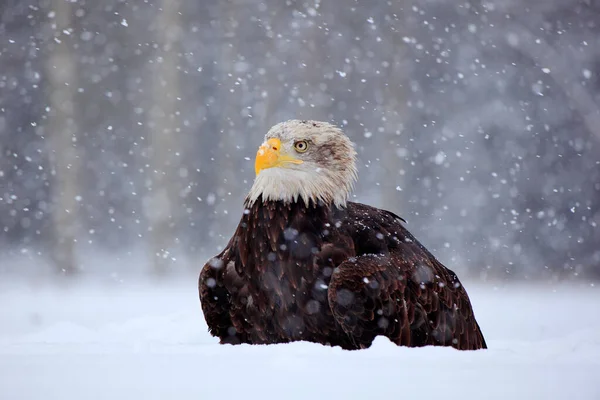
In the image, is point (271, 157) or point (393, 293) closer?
point (393, 293)

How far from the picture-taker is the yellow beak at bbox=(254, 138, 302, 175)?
137 inches

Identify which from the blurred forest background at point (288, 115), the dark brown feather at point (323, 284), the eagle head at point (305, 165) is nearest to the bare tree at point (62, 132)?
the blurred forest background at point (288, 115)

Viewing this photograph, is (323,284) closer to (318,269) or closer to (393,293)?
(318,269)

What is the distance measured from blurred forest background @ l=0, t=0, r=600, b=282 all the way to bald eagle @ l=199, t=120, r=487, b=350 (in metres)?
8.92

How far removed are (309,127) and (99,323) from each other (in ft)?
10.2

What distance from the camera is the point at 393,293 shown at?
132 inches

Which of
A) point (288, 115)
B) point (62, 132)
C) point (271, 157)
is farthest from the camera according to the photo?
point (62, 132)

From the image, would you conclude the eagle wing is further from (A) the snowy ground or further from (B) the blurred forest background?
(B) the blurred forest background

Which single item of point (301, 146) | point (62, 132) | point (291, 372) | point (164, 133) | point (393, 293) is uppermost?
point (164, 133)

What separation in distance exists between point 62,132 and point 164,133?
1988mm

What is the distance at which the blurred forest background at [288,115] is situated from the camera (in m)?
12.9

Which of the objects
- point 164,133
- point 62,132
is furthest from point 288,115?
point 62,132

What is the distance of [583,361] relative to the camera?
8.32 feet

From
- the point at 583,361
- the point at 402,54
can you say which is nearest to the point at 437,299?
the point at 583,361
